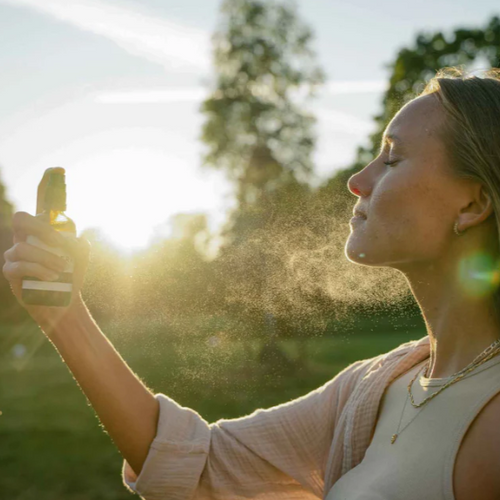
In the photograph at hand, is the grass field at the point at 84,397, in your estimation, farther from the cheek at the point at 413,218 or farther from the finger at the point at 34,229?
the cheek at the point at 413,218

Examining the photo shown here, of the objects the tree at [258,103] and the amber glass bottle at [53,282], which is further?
the tree at [258,103]

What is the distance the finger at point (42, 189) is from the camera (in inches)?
87.4

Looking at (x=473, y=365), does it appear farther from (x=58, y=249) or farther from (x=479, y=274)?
(x=58, y=249)

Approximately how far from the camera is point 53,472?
24.2 ft

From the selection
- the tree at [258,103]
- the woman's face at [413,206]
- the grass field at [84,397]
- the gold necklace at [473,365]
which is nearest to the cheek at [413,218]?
the woman's face at [413,206]

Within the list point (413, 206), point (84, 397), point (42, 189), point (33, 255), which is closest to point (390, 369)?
point (413, 206)

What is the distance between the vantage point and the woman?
186cm

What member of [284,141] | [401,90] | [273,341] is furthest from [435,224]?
[401,90]

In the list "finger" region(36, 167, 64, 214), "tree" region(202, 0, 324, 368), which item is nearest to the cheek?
"finger" region(36, 167, 64, 214)

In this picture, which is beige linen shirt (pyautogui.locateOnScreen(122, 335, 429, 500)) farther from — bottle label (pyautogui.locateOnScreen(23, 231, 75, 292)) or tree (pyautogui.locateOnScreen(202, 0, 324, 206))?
tree (pyautogui.locateOnScreen(202, 0, 324, 206))

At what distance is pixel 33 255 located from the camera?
6.25 ft

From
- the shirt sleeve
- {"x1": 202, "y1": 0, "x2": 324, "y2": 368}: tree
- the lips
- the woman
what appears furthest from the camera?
{"x1": 202, "y1": 0, "x2": 324, "y2": 368}: tree

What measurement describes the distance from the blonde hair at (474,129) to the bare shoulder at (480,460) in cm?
44

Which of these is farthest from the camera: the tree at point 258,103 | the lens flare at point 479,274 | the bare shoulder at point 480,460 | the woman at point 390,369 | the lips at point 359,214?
the tree at point 258,103
